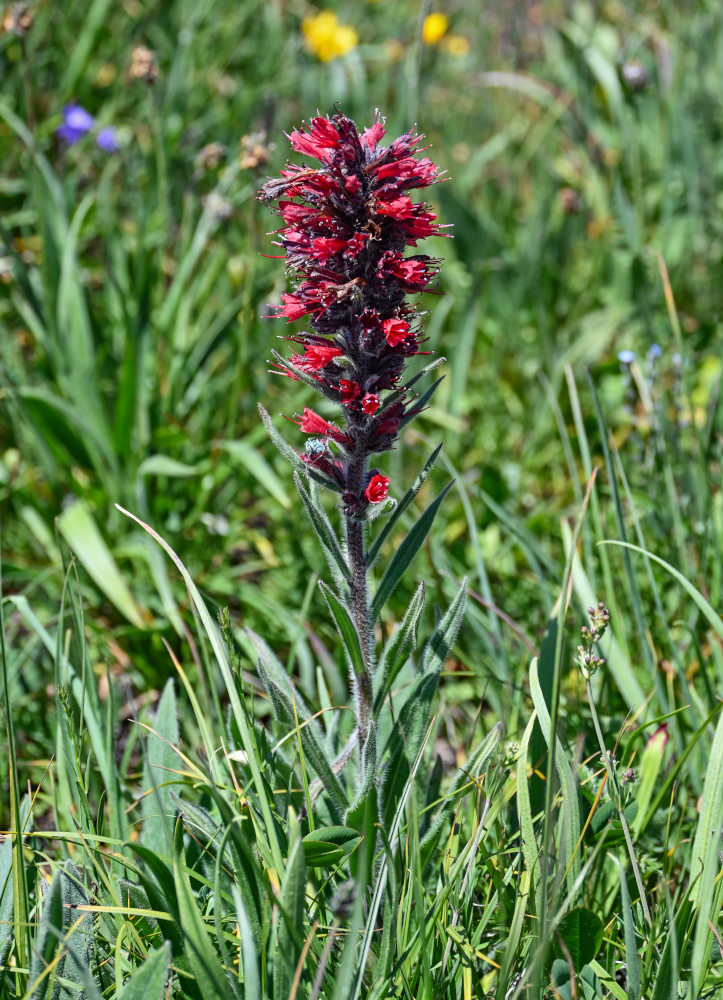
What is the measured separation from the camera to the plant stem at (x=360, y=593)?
160cm

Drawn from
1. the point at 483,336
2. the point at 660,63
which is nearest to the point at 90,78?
the point at 483,336

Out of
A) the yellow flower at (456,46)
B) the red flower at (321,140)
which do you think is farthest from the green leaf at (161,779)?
the yellow flower at (456,46)

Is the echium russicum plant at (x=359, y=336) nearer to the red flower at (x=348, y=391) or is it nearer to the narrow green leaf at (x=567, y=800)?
the red flower at (x=348, y=391)

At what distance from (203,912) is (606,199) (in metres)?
4.33

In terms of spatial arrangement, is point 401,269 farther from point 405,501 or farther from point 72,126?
point 72,126

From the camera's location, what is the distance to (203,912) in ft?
5.51

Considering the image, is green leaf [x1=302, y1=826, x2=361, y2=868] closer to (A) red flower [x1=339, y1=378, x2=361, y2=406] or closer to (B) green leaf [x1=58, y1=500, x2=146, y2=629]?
(A) red flower [x1=339, y1=378, x2=361, y2=406]

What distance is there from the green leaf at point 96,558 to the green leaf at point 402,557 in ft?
3.95

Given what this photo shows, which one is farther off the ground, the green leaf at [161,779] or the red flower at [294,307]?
the red flower at [294,307]

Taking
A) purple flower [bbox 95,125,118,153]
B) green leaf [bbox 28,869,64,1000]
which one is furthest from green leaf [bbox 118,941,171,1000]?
purple flower [bbox 95,125,118,153]

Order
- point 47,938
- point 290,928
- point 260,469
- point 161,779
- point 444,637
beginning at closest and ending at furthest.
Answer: point 290,928 → point 47,938 → point 444,637 → point 161,779 → point 260,469

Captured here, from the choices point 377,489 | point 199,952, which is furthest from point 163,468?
point 199,952

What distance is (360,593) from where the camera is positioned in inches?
64.8

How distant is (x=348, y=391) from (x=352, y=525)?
261 millimetres
